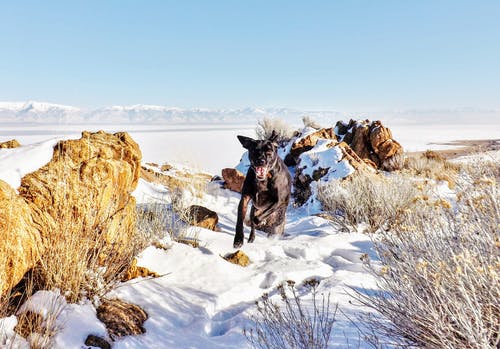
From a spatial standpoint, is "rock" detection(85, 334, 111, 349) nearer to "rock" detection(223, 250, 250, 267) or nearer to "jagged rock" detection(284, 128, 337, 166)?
"rock" detection(223, 250, 250, 267)

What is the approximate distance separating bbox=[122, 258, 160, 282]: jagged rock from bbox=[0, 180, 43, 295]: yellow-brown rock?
2.96 feet

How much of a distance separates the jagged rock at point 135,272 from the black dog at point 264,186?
5.24ft

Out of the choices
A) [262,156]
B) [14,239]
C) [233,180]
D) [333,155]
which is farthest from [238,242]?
[333,155]

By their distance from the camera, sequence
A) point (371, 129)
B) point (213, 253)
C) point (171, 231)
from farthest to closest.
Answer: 1. point (371, 129)
2. point (171, 231)
3. point (213, 253)

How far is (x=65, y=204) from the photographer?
2785 millimetres

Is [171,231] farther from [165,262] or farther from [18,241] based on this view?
[18,241]

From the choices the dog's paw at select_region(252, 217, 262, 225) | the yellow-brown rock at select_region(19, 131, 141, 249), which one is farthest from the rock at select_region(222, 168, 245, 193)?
the yellow-brown rock at select_region(19, 131, 141, 249)

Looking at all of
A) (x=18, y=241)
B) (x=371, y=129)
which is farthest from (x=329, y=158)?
(x=18, y=241)

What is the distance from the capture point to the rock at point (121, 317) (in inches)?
102

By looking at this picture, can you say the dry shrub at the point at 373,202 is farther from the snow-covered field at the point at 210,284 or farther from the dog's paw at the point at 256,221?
the dog's paw at the point at 256,221

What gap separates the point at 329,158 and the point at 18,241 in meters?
8.38

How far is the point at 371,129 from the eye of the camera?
505 inches

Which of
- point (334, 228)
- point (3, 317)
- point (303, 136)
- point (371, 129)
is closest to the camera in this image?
point (3, 317)

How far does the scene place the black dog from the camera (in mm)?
5105
